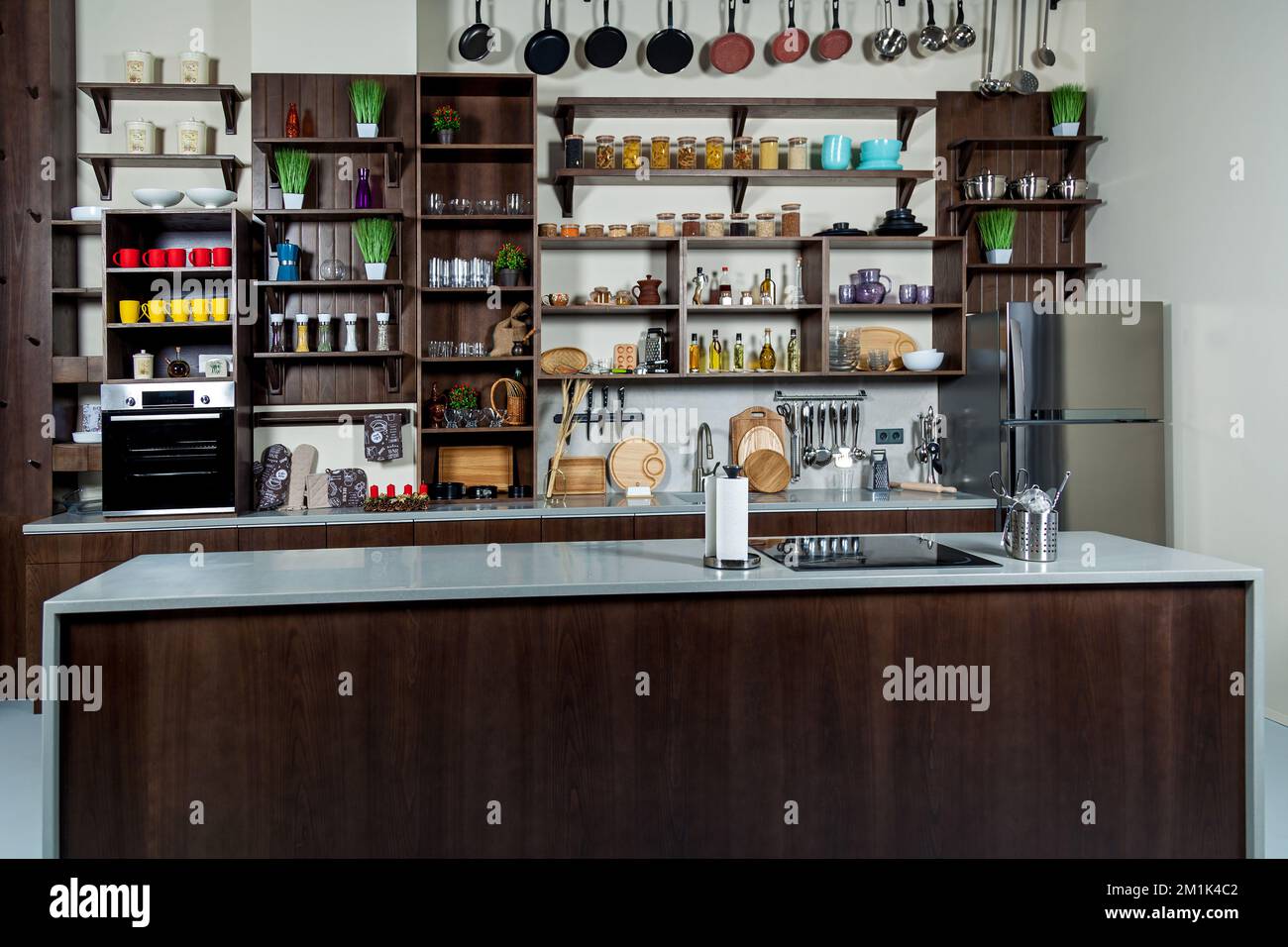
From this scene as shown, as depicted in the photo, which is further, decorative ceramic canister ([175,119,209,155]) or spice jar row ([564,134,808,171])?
spice jar row ([564,134,808,171])

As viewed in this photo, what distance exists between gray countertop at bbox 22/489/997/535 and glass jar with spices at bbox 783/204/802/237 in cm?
144

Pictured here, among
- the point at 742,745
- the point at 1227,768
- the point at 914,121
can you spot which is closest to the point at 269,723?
the point at 742,745

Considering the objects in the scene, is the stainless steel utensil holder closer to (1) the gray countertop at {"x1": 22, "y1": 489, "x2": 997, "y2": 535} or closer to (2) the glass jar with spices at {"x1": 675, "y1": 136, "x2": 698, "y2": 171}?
(1) the gray countertop at {"x1": 22, "y1": 489, "x2": 997, "y2": 535}

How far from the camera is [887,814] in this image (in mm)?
2701

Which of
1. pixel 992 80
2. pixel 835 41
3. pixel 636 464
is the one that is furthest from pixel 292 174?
pixel 992 80

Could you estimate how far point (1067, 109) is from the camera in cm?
569

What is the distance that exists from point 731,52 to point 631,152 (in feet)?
2.67

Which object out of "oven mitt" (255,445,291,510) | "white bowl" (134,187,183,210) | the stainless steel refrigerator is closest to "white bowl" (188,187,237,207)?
"white bowl" (134,187,183,210)

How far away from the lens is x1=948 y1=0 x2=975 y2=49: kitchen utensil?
571 cm

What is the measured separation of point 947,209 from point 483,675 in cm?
433

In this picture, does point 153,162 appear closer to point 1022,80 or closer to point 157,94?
point 157,94

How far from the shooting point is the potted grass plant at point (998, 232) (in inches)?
223
